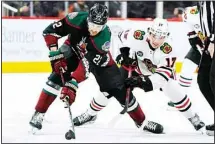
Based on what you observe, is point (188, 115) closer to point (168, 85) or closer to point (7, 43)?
point (168, 85)

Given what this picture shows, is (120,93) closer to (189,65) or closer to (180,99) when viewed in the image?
Result: (180,99)

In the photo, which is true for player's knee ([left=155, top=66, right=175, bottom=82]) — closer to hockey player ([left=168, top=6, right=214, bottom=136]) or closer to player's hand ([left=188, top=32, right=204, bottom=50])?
hockey player ([left=168, top=6, right=214, bottom=136])

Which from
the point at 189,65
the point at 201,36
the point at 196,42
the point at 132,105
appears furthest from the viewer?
the point at 189,65

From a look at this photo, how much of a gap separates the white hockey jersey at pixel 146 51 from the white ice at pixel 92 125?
291 mm

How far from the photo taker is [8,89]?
3.38m

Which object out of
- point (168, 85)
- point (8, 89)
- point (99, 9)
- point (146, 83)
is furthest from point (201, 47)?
point (8, 89)

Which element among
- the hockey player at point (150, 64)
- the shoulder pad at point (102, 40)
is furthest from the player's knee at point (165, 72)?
the shoulder pad at point (102, 40)

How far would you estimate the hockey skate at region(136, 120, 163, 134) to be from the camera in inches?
95.8

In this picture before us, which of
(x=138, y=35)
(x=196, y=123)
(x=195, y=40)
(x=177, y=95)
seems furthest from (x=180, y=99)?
(x=195, y=40)

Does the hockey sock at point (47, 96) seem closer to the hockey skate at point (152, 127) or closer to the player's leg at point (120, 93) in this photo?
the player's leg at point (120, 93)

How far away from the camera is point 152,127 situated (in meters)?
2.44

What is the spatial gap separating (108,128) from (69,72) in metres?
0.31

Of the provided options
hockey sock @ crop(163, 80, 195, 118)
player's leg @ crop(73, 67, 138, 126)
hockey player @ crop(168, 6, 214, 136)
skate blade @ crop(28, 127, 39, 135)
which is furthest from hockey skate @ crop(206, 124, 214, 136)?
skate blade @ crop(28, 127, 39, 135)

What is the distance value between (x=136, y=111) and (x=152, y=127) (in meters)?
0.10
